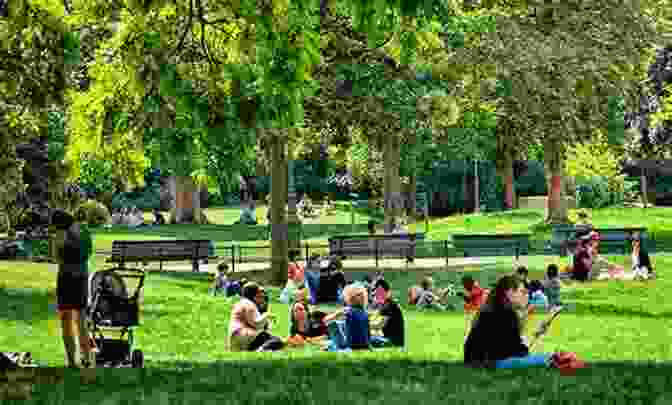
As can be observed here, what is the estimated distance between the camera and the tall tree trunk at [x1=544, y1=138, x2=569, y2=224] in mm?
44688

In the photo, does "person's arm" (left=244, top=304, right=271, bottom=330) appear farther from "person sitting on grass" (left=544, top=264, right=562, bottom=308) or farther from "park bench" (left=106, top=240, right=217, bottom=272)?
"park bench" (left=106, top=240, right=217, bottom=272)

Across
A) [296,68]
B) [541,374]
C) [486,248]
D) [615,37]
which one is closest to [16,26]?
[296,68]

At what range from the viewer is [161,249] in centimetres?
3288

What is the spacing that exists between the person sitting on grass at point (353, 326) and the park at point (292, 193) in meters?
0.08

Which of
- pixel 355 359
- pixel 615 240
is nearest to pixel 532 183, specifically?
pixel 615 240

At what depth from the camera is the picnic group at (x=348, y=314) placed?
11.7 meters

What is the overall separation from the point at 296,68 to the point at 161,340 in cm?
614

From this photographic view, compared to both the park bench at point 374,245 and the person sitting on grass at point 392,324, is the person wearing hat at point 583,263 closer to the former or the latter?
the park bench at point 374,245

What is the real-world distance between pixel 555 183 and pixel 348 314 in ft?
109

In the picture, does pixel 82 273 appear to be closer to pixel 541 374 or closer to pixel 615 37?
pixel 541 374

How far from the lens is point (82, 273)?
1309 centimetres

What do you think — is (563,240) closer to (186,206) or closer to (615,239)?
(615,239)

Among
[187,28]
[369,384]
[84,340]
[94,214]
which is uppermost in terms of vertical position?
[187,28]

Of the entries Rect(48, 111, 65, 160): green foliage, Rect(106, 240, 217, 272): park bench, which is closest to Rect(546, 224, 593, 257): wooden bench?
Rect(106, 240, 217, 272): park bench
